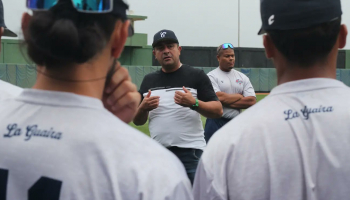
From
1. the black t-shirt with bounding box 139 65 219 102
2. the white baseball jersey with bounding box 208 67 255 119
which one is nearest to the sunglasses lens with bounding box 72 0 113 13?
the black t-shirt with bounding box 139 65 219 102

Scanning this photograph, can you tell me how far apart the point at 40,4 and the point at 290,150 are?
1100mm

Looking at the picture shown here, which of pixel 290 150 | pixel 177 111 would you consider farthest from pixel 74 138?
pixel 177 111

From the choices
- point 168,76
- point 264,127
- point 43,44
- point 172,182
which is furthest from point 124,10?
point 168,76

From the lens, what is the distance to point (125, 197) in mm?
1438

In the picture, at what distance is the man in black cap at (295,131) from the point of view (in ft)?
5.97

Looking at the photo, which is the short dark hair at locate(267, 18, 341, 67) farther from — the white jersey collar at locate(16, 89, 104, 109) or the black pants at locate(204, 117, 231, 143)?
the black pants at locate(204, 117, 231, 143)

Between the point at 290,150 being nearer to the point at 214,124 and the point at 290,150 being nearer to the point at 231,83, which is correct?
the point at 214,124

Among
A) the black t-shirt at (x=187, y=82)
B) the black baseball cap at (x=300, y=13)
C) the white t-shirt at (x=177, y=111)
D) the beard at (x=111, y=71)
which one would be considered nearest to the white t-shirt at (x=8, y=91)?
the beard at (x=111, y=71)

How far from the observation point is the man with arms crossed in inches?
292

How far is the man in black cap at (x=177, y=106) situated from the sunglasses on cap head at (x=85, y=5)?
151 inches

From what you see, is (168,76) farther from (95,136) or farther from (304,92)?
(95,136)

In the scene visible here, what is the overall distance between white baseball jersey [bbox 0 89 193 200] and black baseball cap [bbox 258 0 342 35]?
2.54 feet

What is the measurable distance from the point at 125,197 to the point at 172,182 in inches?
6.4

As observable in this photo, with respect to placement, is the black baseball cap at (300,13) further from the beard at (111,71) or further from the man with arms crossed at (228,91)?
the man with arms crossed at (228,91)
